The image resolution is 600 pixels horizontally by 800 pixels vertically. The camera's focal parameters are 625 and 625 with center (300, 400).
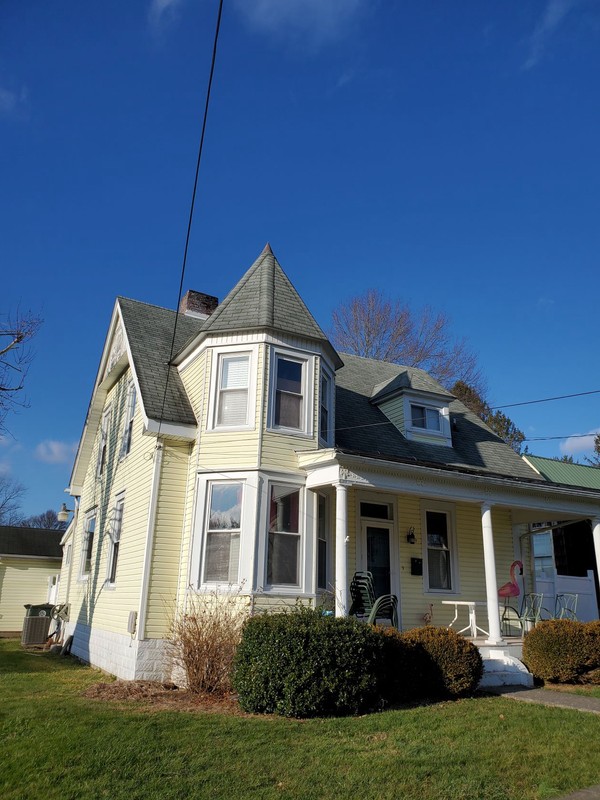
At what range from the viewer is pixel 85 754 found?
5844mm

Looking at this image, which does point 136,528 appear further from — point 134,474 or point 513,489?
point 513,489

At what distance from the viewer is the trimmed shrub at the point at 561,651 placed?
34.6 feet

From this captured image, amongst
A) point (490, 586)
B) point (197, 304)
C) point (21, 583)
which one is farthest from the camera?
point (21, 583)

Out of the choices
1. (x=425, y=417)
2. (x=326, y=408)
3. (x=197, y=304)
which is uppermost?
(x=197, y=304)

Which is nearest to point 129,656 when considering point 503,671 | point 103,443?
point 503,671

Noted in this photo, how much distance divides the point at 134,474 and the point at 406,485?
5.62 meters

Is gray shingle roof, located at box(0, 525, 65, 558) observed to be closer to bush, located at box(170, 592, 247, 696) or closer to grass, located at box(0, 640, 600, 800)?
bush, located at box(170, 592, 247, 696)

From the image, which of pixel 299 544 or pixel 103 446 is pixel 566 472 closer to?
pixel 299 544

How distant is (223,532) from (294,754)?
5147mm

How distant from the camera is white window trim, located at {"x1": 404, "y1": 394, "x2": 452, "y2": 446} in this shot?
50.4 feet

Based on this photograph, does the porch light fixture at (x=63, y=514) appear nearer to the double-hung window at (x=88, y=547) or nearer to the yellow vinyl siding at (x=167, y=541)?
the double-hung window at (x=88, y=547)

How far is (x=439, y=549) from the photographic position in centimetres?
1373

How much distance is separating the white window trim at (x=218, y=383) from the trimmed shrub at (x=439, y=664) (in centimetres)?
464

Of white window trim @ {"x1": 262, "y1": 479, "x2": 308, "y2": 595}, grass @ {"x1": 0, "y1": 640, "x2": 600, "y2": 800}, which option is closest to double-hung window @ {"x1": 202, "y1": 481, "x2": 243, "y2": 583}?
white window trim @ {"x1": 262, "y1": 479, "x2": 308, "y2": 595}
